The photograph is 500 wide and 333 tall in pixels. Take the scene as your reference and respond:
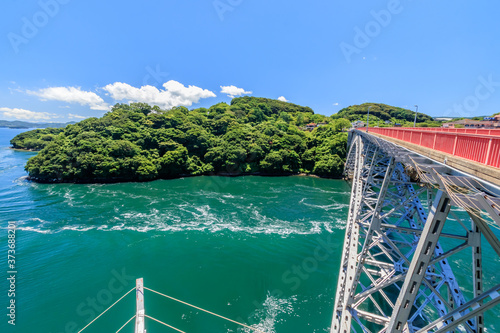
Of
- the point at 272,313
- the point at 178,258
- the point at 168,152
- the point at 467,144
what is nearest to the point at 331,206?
the point at 272,313

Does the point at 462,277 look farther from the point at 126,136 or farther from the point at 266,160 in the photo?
the point at 126,136

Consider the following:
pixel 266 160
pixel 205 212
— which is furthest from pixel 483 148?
pixel 266 160

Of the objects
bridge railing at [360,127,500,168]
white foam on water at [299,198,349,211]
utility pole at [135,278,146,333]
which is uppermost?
bridge railing at [360,127,500,168]

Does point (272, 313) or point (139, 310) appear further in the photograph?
point (272, 313)

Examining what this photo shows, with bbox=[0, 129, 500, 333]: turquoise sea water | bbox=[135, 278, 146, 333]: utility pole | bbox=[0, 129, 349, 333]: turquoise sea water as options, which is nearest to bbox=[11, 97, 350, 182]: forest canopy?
bbox=[0, 129, 349, 333]: turquoise sea water

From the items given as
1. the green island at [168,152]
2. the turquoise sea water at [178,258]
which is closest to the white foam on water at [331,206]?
the turquoise sea water at [178,258]

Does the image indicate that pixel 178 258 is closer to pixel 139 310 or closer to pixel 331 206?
pixel 139 310

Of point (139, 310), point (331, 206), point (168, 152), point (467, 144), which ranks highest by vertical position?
point (467, 144)

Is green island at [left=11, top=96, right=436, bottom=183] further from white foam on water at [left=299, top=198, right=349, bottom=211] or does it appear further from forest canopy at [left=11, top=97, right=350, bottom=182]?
white foam on water at [left=299, top=198, right=349, bottom=211]
